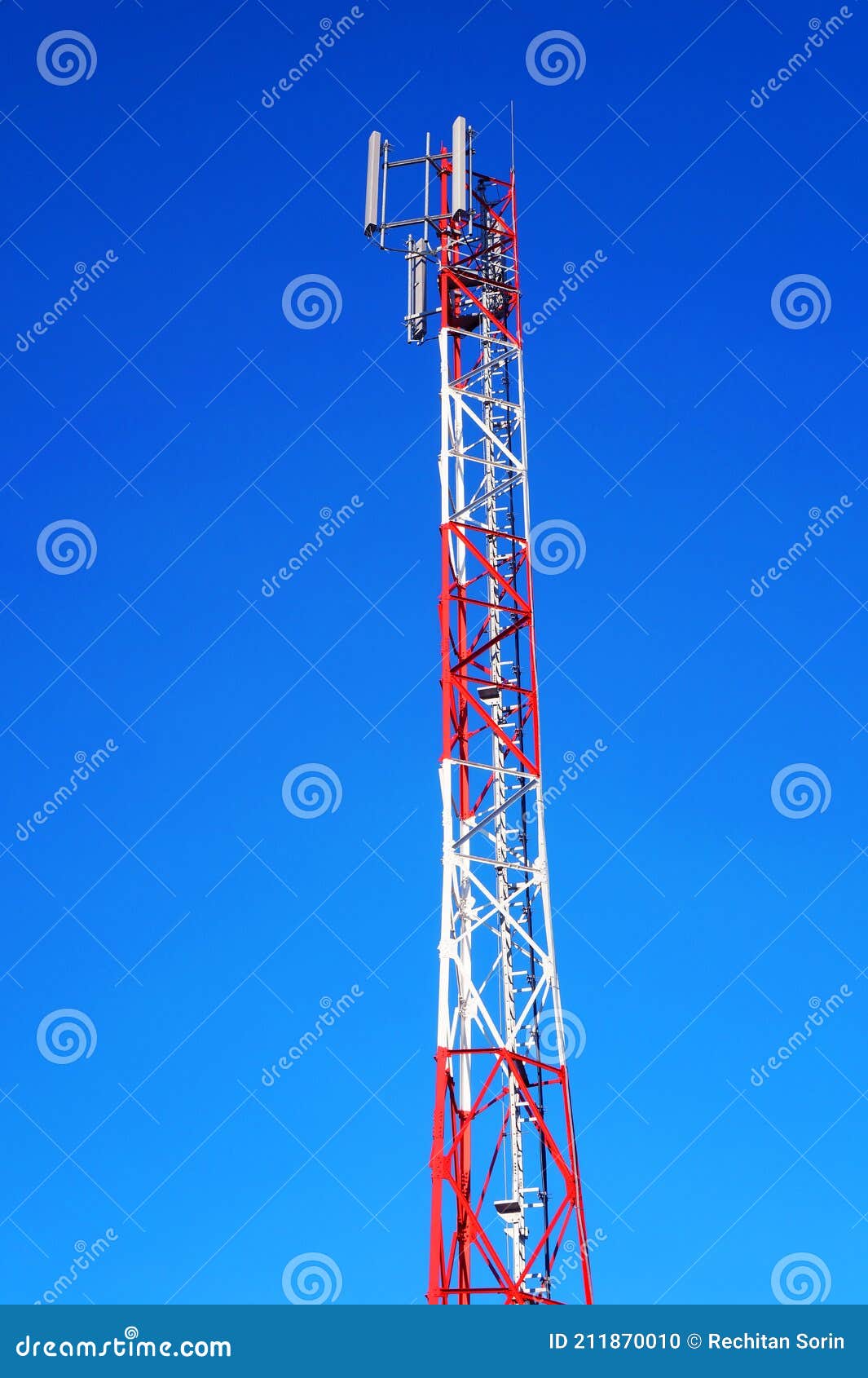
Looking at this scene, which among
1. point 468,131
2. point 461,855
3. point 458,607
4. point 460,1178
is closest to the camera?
point 460,1178

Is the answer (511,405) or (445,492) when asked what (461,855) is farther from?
(511,405)

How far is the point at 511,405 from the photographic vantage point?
3650cm

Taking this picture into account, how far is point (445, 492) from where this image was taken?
116 ft

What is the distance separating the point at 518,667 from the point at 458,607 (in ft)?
6.68

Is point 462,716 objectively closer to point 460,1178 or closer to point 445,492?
point 445,492

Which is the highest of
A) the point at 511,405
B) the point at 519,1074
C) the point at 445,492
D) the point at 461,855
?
the point at 511,405

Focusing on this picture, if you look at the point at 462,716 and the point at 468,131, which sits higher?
the point at 468,131

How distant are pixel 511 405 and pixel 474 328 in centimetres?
275
